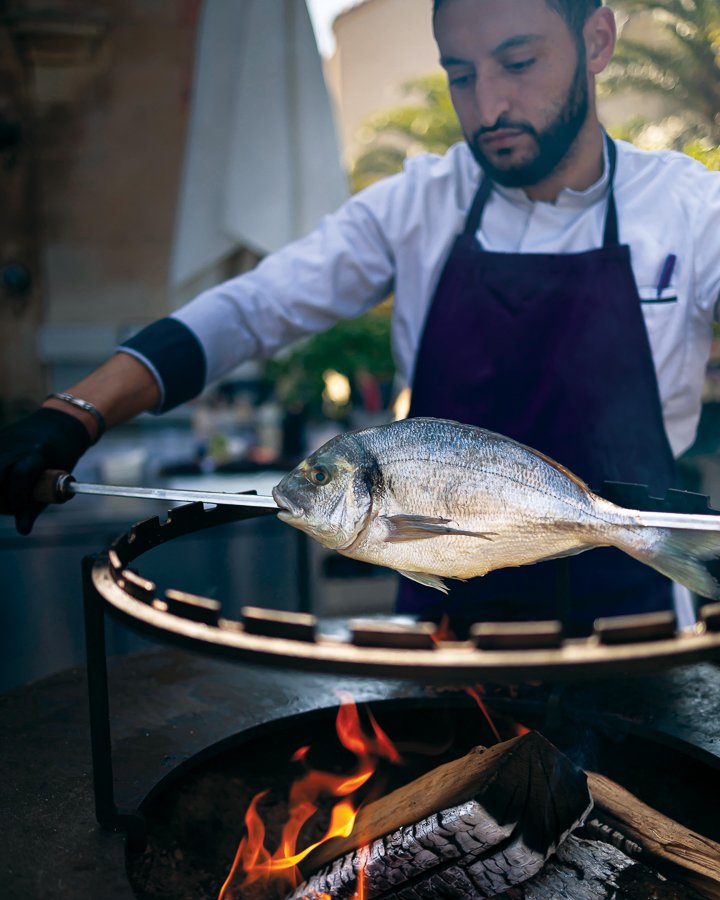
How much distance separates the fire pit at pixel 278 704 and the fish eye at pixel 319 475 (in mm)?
240

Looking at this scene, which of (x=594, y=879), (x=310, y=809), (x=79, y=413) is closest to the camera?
(x=594, y=879)

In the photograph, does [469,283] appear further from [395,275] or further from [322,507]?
[322,507]

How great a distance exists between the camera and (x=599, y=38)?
185cm

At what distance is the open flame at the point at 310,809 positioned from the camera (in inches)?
54.8

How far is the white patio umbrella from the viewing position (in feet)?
13.6

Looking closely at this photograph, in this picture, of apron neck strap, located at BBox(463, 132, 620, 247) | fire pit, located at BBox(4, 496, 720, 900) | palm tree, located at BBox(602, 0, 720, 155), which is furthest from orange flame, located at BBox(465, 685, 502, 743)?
palm tree, located at BBox(602, 0, 720, 155)

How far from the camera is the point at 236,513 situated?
146 centimetres

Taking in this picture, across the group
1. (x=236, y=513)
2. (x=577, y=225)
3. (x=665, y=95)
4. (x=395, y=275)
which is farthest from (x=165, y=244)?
(x=665, y=95)

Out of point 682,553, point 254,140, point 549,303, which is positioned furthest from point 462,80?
point 254,140

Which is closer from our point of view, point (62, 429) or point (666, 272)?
point (62, 429)

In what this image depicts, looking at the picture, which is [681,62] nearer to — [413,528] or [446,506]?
[446,506]

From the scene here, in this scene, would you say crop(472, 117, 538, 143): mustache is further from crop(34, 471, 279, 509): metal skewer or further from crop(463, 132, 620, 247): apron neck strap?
crop(34, 471, 279, 509): metal skewer

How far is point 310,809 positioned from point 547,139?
1.50 m

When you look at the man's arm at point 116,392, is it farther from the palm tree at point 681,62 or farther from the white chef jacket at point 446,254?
the palm tree at point 681,62
